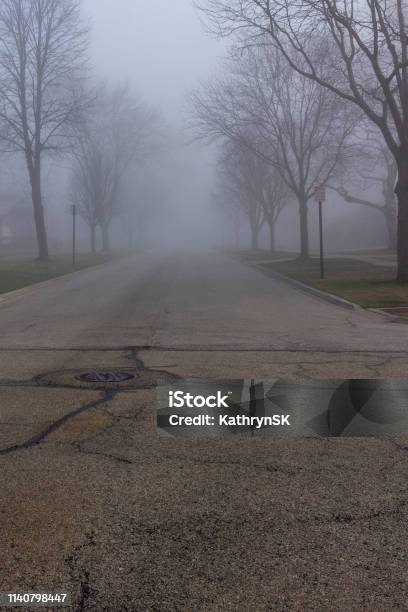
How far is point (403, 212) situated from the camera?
19203 mm

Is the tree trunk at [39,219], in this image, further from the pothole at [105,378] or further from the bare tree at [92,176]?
the pothole at [105,378]

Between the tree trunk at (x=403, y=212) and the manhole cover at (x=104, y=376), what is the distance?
13.3 m

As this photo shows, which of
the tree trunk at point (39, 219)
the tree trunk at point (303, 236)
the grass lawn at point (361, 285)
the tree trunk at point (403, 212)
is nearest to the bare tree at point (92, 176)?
the tree trunk at point (39, 219)

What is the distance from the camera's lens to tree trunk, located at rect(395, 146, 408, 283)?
61.8 feet

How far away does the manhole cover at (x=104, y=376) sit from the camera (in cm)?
747

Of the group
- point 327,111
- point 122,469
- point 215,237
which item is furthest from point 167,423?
point 215,237

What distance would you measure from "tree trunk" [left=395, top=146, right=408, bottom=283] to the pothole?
13.0 meters

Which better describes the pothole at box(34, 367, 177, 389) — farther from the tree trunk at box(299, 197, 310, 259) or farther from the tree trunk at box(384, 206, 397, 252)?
the tree trunk at box(384, 206, 397, 252)

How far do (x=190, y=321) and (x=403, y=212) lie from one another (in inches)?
363

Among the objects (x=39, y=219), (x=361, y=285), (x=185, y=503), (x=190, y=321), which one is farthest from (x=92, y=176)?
(x=185, y=503)

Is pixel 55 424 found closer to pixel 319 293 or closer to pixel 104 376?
pixel 104 376

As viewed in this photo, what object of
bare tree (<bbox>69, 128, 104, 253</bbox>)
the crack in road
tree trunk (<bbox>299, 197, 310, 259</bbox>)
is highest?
bare tree (<bbox>69, 128, 104, 253</bbox>)

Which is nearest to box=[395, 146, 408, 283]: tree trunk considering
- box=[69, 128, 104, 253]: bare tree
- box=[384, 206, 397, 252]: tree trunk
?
box=[384, 206, 397, 252]: tree trunk

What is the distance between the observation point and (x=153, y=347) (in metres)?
9.84
